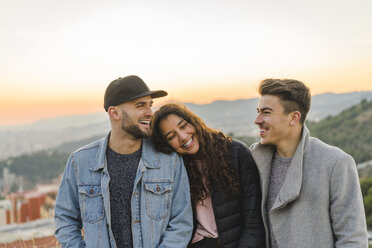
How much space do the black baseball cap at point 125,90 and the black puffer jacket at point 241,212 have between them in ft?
2.64

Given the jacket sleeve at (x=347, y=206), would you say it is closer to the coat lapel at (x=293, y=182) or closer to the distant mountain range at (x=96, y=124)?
the coat lapel at (x=293, y=182)

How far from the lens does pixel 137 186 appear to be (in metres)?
2.52

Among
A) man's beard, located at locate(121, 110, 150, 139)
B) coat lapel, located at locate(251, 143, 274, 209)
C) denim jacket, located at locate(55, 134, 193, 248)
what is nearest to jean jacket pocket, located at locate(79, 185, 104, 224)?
denim jacket, located at locate(55, 134, 193, 248)

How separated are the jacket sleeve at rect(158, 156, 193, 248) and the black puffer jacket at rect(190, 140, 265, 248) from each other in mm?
190

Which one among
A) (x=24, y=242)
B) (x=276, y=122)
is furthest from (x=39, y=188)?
(x=276, y=122)

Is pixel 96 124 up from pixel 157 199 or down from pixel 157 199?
down

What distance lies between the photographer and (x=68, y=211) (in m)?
2.56

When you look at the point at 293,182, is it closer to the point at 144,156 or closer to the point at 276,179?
the point at 276,179

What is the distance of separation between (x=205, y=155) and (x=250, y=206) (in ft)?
1.55

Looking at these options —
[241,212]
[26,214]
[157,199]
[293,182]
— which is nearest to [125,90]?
[157,199]

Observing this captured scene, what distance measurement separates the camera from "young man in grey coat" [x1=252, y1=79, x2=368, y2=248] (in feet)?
7.12

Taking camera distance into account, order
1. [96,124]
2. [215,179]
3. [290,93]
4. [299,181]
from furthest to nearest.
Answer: [96,124] → [215,179] → [290,93] → [299,181]

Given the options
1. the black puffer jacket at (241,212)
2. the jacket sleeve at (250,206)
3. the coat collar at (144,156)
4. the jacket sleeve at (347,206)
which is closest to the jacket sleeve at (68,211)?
the coat collar at (144,156)

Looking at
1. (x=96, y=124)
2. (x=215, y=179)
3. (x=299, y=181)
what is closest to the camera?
(x=299, y=181)
